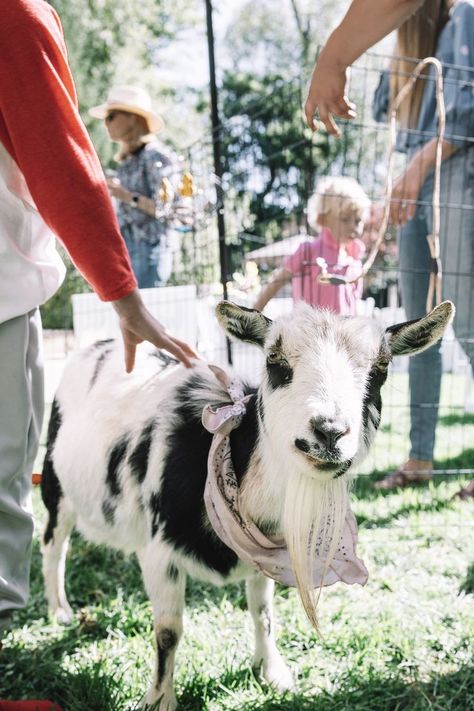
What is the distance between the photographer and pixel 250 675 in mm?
2303

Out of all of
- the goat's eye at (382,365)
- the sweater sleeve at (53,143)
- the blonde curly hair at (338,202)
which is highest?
the sweater sleeve at (53,143)

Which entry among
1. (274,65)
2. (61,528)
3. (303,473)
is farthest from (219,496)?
(274,65)

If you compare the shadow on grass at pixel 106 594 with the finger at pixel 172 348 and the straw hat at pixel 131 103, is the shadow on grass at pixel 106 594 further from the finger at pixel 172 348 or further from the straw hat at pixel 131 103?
the straw hat at pixel 131 103

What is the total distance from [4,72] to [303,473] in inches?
47.9

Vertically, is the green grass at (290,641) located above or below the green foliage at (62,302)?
above

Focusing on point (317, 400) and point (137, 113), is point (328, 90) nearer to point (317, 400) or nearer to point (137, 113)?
point (317, 400)

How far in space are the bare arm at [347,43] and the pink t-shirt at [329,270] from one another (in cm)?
145

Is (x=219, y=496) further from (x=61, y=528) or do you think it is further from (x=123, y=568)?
(x=123, y=568)

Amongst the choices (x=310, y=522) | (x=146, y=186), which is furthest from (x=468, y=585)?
(x=146, y=186)

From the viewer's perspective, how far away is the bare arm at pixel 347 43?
1.86 m

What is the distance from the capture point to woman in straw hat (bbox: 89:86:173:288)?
4957 mm

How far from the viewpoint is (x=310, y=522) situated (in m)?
1.84

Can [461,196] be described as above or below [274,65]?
below

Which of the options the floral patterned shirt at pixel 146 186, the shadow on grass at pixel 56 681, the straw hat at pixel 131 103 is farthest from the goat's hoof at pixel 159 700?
the straw hat at pixel 131 103
